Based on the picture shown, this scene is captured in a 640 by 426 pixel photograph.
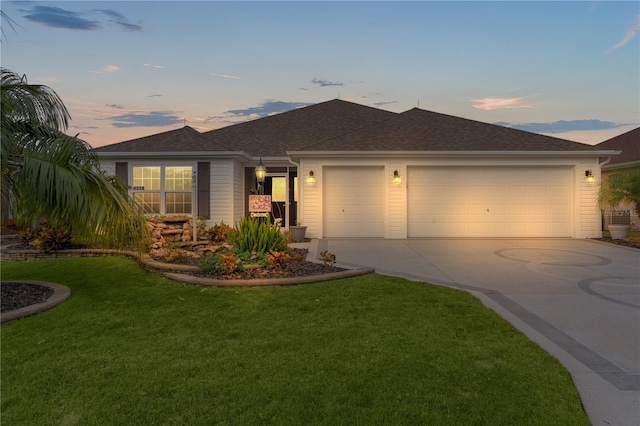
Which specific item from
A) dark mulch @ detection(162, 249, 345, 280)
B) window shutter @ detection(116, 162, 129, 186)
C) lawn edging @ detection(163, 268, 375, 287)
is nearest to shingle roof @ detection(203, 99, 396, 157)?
window shutter @ detection(116, 162, 129, 186)

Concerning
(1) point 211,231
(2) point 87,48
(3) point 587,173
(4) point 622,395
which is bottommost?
(4) point 622,395

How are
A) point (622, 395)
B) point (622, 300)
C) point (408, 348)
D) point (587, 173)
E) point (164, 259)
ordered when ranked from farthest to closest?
point (587, 173) < point (164, 259) < point (622, 300) < point (408, 348) < point (622, 395)

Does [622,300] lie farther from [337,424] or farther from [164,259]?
[164,259]

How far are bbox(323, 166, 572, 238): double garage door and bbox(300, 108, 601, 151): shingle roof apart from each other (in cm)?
79

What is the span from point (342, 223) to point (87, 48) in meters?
9.77

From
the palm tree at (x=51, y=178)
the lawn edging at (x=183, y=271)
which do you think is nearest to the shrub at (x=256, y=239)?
the lawn edging at (x=183, y=271)

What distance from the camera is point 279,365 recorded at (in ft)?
10.9

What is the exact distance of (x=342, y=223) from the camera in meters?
13.6

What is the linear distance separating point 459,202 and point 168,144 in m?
11.2

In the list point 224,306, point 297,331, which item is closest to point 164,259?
point 224,306

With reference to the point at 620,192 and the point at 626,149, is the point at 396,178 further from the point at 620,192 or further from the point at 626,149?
the point at 626,149

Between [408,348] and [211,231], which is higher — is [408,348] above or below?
below

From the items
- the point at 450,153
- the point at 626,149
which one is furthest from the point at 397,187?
the point at 626,149

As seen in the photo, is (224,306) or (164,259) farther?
(164,259)
